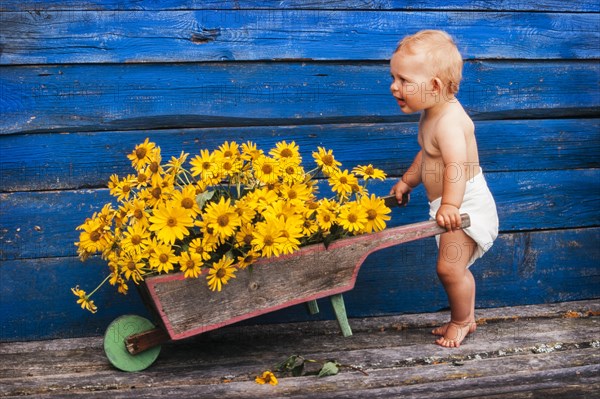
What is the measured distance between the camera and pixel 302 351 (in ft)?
8.48

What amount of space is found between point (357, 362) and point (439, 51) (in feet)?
3.10

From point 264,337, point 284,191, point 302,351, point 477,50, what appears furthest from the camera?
point 477,50

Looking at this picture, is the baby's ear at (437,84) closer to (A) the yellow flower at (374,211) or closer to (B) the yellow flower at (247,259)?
(A) the yellow flower at (374,211)

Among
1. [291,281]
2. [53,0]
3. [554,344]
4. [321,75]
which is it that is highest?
[53,0]

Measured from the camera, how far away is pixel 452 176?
242 centimetres

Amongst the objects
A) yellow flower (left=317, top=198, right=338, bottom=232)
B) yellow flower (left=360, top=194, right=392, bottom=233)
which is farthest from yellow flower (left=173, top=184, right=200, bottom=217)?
yellow flower (left=360, top=194, right=392, bottom=233)

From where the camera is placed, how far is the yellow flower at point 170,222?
7.26ft

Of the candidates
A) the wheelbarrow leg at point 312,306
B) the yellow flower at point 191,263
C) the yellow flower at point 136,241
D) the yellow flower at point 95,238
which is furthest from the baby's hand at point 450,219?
the yellow flower at point 95,238

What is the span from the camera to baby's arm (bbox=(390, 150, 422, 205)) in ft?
8.84

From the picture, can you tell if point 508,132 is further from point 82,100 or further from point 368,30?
point 82,100

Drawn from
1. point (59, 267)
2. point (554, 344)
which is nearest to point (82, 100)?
point (59, 267)

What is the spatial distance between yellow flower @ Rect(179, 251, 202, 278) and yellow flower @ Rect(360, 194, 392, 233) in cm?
48

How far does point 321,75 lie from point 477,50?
0.57 m

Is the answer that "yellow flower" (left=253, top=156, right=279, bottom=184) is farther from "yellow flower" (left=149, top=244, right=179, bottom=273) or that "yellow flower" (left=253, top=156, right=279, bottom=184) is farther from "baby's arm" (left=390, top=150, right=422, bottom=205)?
"baby's arm" (left=390, top=150, right=422, bottom=205)
